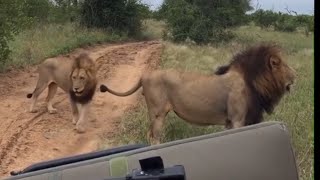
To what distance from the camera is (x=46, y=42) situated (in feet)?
54.5

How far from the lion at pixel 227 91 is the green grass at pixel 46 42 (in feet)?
21.9

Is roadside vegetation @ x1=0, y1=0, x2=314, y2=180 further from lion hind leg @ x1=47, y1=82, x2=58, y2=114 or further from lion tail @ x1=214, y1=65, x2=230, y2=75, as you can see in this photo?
lion hind leg @ x1=47, y1=82, x2=58, y2=114

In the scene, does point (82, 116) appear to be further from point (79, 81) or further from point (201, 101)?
point (201, 101)

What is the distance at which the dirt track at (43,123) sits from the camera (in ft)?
20.0

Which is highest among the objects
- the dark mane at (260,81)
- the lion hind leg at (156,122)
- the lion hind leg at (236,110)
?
the dark mane at (260,81)

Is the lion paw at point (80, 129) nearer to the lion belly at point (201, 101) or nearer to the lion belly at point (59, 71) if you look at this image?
the lion belly at point (59, 71)

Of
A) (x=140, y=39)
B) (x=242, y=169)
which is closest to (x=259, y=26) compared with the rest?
(x=140, y=39)

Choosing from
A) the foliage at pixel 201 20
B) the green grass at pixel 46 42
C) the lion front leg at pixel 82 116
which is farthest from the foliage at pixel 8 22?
the foliage at pixel 201 20

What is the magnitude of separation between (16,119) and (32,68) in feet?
16.2

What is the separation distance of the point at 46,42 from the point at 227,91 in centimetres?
1144

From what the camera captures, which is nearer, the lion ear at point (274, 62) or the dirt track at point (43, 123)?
the lion ear at point (274, 62)

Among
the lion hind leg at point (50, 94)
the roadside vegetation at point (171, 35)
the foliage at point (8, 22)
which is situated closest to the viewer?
the roadside vegetation at point (171, 35)

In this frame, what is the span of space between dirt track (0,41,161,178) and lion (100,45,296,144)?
0.93 m

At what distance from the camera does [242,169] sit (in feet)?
6.05
